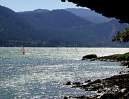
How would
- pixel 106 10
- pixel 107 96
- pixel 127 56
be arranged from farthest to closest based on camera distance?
pixel 127 56, pixel 107 96, pixel 106 10

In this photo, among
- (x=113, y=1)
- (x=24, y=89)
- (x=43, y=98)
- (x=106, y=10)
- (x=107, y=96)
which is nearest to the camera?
(x=113, y=1)

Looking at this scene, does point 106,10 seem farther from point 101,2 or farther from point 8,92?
point 8,92

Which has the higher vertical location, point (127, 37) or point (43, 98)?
point (127, 37)

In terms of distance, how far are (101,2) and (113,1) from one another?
658 millimetres

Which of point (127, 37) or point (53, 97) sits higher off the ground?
point (127, 37)

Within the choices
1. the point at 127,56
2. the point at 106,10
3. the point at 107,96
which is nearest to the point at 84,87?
the point at 107,96

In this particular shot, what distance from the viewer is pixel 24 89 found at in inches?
2685

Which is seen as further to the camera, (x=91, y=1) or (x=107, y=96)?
(x=107, y=96)

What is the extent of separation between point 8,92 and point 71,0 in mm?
42480

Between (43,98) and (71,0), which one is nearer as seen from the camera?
(71,0)

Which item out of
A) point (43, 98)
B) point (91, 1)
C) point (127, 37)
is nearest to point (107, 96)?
point (43, 98)

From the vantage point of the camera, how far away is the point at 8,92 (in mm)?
63438

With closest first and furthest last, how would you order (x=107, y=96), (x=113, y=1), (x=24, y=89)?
(x=113, y=1) → (x=107, y=96) → (x=24, y=89)

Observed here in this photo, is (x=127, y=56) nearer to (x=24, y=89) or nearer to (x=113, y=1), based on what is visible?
(x=24, y=89)
